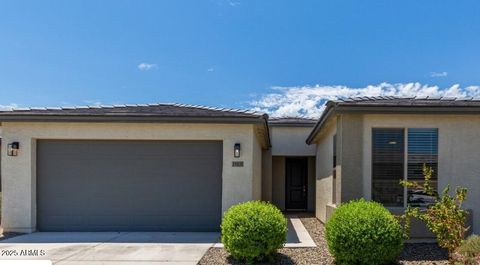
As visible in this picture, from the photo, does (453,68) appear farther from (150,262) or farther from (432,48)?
(150,262)

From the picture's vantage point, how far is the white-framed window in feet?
27.8

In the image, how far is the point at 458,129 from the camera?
8.51 metres

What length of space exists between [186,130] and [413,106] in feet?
20.0

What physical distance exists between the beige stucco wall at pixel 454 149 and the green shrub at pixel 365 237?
209 centimetres

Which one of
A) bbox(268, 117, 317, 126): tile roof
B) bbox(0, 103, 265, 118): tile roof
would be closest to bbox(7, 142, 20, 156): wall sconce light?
bbox(0, 103, 265, 118): tile roof

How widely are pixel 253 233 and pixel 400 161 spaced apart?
4468mm

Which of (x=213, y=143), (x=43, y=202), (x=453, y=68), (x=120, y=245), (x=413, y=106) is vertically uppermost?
(x=453, y=68)

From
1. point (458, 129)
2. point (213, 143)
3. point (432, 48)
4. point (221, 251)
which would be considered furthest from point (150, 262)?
point (432, 48)

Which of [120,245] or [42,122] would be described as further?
[42,122]

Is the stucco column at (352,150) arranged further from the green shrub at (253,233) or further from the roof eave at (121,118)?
the green shrub at (253,233)

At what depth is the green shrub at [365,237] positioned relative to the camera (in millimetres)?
6285

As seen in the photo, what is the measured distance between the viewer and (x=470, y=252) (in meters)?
5.82

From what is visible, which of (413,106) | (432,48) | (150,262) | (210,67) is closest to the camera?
(150,262)

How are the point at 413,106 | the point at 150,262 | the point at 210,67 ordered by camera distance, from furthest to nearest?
the point at 210,67 → the point at 413,106 → the point at 150,262
